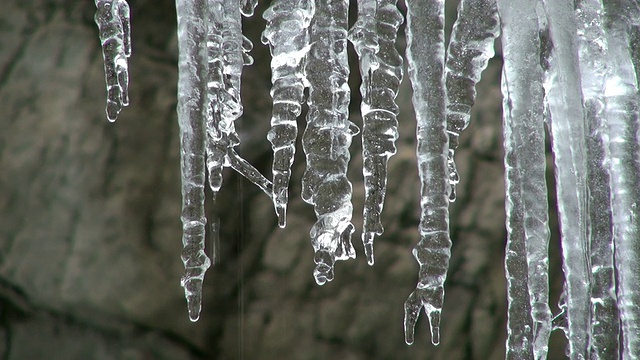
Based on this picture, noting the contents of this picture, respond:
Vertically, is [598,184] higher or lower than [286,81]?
lower

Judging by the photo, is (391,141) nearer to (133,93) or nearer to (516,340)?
(516,340)

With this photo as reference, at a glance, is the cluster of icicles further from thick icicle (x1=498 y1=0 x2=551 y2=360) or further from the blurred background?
the blurred background

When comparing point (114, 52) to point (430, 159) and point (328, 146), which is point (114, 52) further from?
point (430, 159)

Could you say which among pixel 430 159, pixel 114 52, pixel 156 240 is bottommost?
pixel 156 240

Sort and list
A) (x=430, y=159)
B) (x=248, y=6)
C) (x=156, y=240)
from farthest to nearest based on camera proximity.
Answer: (x=156, y=240) < (x=248, y=6) < (x=430, y=159)

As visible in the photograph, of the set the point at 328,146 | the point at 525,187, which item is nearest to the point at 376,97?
the point at 328,146

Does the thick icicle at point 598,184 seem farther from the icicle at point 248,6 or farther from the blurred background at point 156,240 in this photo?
A: the blurred background at point 156,240

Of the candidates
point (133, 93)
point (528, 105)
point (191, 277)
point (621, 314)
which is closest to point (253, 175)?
point (191, 277)

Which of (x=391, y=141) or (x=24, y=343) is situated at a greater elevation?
(x=391, y=141)
